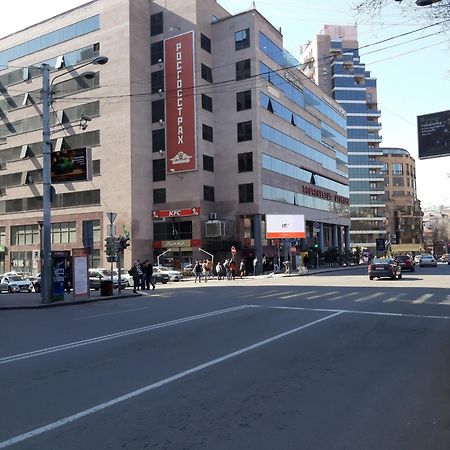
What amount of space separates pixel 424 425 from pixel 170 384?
3.17 m

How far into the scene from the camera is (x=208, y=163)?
53719 mm

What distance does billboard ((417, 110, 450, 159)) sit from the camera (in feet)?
43.4

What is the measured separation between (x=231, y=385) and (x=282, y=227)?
156ft

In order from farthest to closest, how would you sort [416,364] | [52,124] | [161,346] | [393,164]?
[393,164] < [52,124] < [161,346] < [416,364]

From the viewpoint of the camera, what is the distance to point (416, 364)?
301 inches

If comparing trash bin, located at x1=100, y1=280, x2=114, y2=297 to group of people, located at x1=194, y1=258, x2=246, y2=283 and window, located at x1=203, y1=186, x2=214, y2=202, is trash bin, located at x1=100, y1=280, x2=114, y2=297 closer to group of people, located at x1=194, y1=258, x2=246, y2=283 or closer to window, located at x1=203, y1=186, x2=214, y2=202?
group of people, located at x1=194, y1=258, x2=246, y2=283

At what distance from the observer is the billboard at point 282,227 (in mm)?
53031

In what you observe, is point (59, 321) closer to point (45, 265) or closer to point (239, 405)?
point (45, 265)

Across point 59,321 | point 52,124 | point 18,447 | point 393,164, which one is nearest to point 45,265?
point 59,321

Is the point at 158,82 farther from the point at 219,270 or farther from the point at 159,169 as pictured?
the point at 219,270

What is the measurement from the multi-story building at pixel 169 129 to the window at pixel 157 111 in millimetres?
156

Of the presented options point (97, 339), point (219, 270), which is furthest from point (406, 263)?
point (97, 339)

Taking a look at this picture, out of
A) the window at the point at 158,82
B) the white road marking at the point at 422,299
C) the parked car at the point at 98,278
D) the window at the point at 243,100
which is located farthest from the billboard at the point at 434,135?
the window at the point at 158,82

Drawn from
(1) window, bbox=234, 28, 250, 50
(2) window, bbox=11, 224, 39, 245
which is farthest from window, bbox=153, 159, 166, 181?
(2) window, bbox=11, 224, 39, 245
